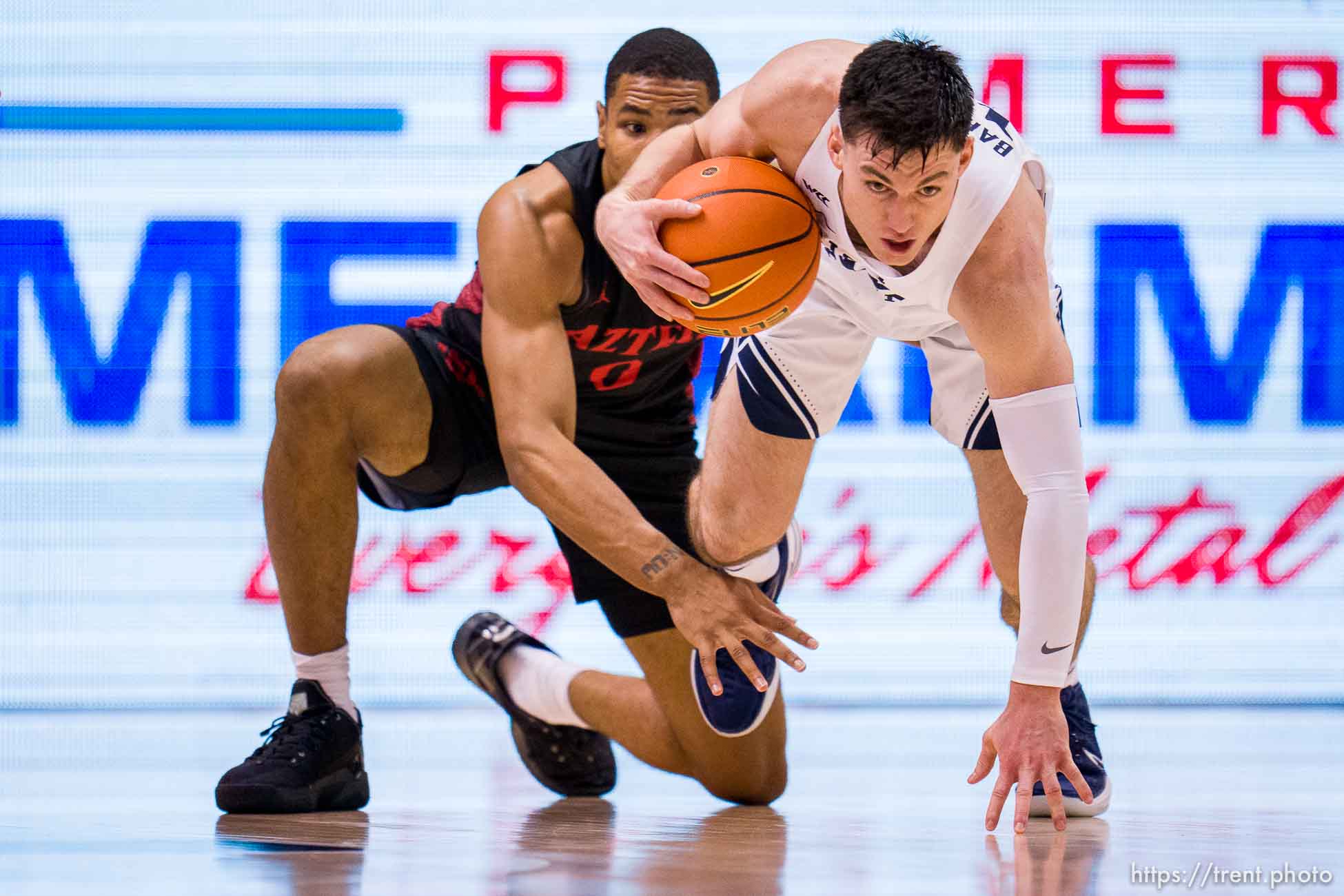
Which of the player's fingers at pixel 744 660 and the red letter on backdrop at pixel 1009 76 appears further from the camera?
the red letter on backdrop at pixel 1009 76

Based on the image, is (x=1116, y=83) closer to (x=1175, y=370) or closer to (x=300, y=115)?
(x=1175, y=370)

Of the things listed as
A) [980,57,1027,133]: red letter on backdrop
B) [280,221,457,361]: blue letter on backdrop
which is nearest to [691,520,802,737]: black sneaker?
[280,221,457,361]: blue letter on backdrop

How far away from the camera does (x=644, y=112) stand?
10.0 ft

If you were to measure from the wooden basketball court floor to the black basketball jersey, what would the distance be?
32.0 inches

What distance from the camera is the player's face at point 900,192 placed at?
2.09 meters

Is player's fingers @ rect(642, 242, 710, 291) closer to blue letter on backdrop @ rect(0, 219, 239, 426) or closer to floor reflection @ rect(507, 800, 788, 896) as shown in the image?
floor reflection @ rect(507, 800, 788, 896)

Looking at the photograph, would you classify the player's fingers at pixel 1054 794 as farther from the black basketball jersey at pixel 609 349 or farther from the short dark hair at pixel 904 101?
the black basketball jersey at pixel 609 349

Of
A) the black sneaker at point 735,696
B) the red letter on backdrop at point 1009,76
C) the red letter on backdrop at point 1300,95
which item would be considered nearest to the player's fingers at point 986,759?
the black sneaker at point 735,696

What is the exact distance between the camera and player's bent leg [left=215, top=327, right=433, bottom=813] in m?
2.62

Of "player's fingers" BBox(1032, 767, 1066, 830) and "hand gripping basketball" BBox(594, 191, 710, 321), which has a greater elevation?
"hand gripping basketball" BBox(594, 191, 710, 321)

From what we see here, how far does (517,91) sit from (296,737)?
3054 mm

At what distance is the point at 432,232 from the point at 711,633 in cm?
295

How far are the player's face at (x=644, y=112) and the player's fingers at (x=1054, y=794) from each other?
1563 millimetres

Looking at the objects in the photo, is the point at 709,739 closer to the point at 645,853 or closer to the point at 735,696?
the point at 735,696
